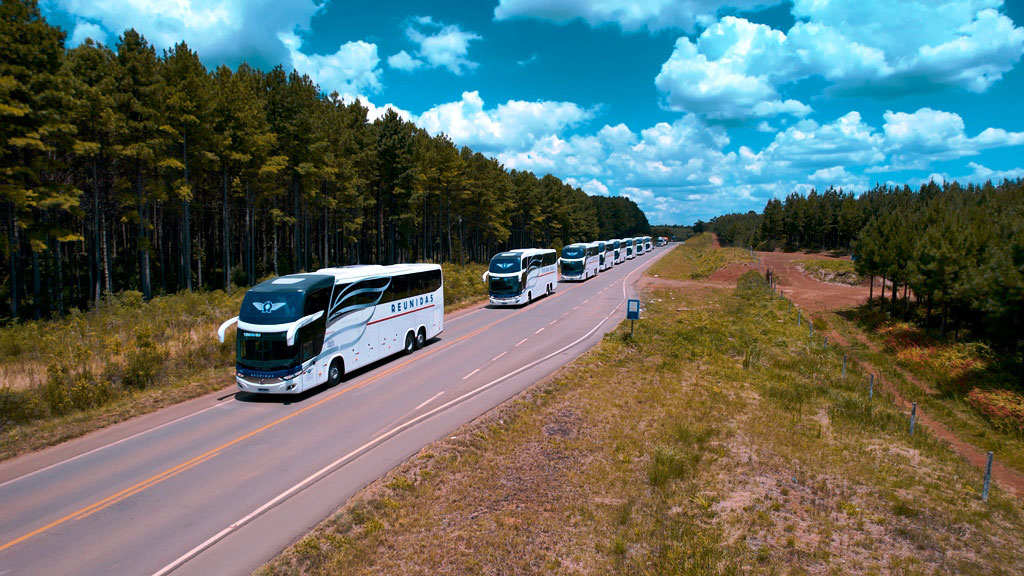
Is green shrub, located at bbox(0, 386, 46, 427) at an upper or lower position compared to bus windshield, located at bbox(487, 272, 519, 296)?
lower

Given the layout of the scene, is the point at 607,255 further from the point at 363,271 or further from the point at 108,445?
the point at 108,445

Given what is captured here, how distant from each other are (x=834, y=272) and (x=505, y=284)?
5317 centimetres

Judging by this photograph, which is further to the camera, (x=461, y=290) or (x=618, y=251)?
(x=618, y=251)

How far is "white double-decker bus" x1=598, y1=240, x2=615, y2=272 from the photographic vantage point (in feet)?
240

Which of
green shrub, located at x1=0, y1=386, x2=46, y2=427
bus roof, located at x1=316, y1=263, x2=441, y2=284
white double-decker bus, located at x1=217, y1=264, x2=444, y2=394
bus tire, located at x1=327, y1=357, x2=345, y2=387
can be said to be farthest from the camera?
bus roof, located at x1=316, y1=263, x2=441, y2=284

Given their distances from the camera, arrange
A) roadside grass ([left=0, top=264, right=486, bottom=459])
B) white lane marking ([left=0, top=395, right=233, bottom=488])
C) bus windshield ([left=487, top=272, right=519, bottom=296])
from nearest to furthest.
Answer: white lane marking ([left=0, top=395, right=233, bottom=488]) < roadside grass ([left=0, top=264, right=486, bottom=459]) < bus windshield ([left=487, top=272, right=519, bottom=296])

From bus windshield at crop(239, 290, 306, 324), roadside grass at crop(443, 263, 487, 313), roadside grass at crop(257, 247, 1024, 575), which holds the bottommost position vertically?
roadside grass at crop(257, 247, 1024, 575)

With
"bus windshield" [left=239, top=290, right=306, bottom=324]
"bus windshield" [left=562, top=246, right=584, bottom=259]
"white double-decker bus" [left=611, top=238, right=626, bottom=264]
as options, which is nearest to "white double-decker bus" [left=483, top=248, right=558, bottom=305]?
"bus windshield" [left=562, top=246, right=584, bottom=259]

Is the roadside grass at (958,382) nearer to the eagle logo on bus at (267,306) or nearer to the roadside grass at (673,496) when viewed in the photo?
the roadside grass at (673,496)

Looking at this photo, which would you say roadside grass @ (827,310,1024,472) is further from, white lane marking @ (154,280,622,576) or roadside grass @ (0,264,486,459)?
roadside grass @ (0,264,486,459)

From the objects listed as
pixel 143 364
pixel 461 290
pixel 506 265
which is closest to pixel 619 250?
pixel 461 290

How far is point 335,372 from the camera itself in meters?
18.6

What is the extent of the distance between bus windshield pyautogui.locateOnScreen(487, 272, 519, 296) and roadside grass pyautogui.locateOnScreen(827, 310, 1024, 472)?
70.2ft

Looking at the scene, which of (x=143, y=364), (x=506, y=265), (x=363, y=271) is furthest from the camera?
(x=506, y=265)
